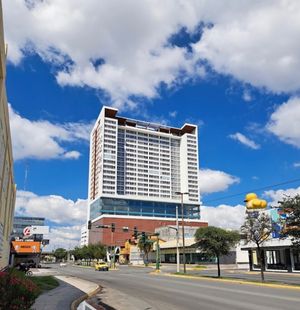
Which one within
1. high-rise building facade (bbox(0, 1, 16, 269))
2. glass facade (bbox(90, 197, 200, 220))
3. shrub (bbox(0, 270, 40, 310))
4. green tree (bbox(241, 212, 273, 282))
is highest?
glass facade (bbox(90, 197, 200, 220))

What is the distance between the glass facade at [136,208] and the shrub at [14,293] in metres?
172

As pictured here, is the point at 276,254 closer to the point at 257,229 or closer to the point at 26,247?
the point at 257,229

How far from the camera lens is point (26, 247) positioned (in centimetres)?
3841

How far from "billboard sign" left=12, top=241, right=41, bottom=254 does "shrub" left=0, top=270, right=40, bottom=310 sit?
105ft

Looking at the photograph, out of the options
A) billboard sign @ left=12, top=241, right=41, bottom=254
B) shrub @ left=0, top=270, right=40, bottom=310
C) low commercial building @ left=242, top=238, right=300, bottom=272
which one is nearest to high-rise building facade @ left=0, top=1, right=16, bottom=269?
shrub @ left=0, top=270, right=40, bottom=310

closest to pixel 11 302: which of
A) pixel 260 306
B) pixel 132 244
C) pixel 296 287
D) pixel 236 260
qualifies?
pixel 260 306

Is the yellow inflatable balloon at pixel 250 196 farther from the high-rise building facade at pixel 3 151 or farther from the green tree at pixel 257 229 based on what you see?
the high-rise building facade at pixel 3 151

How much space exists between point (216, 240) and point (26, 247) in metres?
19.1

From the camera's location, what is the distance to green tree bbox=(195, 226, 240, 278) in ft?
125

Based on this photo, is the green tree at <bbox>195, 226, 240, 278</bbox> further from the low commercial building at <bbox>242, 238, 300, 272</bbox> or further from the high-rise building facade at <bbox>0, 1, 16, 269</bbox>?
the high-rise building facade at <bbox>0, 1, 16, 269</bbox>

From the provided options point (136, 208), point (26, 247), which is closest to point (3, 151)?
point (26, 247)

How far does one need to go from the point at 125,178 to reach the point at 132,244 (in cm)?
8083

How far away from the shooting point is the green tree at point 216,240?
125 feet

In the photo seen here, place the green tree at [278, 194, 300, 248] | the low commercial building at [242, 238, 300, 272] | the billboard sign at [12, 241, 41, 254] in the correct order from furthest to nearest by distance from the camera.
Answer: the low commercial building at [242, 238, 300, 272], the billboard sign at [12, 241, 41, 254], the green tree at [278, 194, 300, 248]
